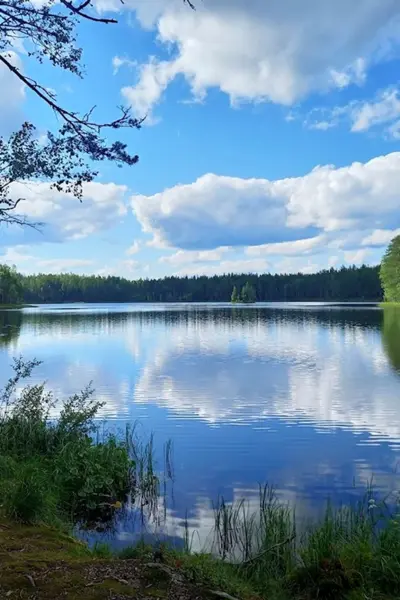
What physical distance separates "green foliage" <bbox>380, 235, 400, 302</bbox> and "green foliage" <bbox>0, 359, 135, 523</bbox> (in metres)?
88.9

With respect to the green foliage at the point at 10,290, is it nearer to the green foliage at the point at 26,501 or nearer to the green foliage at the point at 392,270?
the green foliage at the point at 392,270

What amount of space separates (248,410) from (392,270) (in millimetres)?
83937

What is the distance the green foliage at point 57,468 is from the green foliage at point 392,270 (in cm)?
8888

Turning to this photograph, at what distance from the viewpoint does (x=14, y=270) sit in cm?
13712

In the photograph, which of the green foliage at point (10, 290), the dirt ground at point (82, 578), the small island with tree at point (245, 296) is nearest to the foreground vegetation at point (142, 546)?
the dirt ground at point (82, 578)

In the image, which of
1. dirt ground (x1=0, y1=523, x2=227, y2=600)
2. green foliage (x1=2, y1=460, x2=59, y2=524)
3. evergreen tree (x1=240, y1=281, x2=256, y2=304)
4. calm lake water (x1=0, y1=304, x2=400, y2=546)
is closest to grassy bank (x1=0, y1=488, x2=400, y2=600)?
dirt ground (x1=0, y1=523, x2=227, y2=600)

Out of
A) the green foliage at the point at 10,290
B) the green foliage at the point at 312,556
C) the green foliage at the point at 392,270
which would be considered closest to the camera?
the green foliage at the point at 312,556

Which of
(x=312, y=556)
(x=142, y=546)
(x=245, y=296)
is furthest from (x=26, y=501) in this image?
(x=245, y=296)

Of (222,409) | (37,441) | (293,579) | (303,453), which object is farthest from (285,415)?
(293,579)

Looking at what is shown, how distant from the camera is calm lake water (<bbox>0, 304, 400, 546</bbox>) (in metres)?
9.88

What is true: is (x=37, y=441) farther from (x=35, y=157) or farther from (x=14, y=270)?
(x=14, y=270)

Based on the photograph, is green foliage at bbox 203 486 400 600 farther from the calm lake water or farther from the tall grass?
the calm lake water

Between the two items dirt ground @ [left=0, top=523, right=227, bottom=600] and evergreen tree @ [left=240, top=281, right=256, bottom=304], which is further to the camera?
evergreen tree @ [left=240, top=281, right=256, bottom=304]

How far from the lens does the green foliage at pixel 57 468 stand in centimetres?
728
